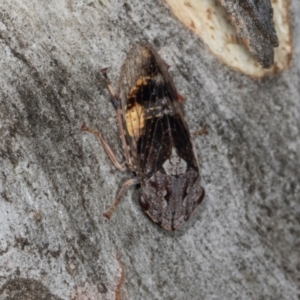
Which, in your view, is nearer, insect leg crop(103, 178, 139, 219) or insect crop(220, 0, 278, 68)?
insect leg crop(103, 178, 139, 219)

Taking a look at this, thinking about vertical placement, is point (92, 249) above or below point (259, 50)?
below

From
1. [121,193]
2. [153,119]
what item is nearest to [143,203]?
[121,193]

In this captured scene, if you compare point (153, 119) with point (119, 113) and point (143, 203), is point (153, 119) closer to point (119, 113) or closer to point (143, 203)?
point (119, 113)

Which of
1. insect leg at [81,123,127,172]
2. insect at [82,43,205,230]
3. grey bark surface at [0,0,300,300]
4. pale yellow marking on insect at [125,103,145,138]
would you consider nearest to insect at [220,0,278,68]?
grey bark surface at [0,0,300,300]

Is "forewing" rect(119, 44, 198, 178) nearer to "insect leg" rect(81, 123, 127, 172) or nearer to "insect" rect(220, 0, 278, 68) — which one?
"insect leg" rect(81, 123, 127, 172)

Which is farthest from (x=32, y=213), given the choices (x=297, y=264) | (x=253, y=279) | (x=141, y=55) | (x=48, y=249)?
(x=297, y=264)

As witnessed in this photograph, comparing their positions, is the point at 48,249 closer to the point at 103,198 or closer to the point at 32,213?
the point at 32,213

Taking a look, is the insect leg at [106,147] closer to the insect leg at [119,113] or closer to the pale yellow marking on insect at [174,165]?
the insect leg at [119,113]

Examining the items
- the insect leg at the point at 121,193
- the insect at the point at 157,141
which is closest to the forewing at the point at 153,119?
the insect at the point at 157,141
